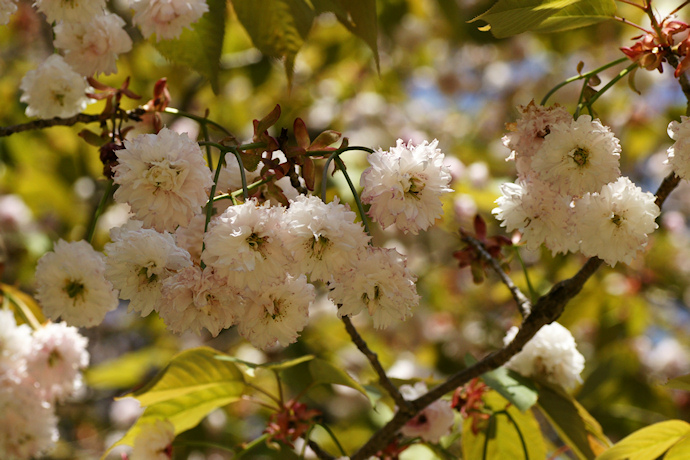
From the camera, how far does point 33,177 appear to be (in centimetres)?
242

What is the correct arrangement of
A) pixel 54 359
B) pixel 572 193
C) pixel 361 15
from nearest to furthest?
pixel 572 193, pixel 361 15, pixel 54 359

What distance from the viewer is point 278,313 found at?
2.23ft

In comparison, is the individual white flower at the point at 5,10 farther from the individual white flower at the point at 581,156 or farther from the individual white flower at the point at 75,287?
the individual white flower at the point at 581,156

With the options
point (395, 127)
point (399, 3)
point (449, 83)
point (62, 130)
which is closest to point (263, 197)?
point (399, 3)

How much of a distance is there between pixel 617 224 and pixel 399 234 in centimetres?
225

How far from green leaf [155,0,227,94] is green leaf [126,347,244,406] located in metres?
0.46

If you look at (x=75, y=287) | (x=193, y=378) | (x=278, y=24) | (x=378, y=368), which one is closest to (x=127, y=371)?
(x=193, y=378)

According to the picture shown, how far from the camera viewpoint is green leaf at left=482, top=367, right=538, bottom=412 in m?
0.92

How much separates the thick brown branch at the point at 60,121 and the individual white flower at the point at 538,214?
594mm

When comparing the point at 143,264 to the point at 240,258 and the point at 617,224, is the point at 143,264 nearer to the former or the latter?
the point at 240,258

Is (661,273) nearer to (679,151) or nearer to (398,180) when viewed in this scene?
(679,151)

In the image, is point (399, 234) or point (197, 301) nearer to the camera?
point (197, 301)

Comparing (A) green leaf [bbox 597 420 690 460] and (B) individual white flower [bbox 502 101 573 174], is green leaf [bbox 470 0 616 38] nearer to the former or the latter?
(B) individual white flower [bbox 502 101 573 174]

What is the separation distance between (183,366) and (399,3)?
176 centimetres
